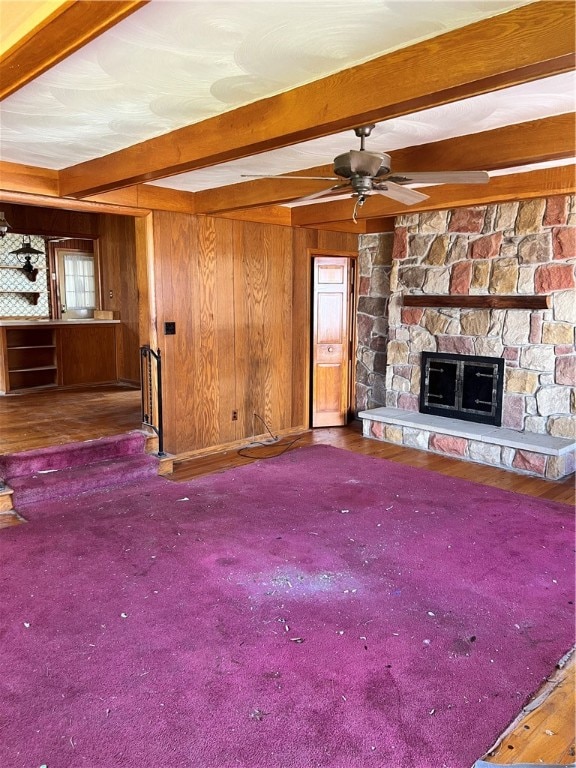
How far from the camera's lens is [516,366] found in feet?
18.3

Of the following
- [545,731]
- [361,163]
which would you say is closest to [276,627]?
[545,731]

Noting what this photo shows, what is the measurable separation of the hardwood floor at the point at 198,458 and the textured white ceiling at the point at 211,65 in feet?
8.69

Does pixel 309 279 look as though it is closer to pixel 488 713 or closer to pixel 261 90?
pixel 261 90

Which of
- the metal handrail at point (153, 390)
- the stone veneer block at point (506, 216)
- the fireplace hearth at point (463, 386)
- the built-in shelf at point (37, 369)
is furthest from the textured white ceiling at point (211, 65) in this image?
the built-in shelf at point (37, 369)

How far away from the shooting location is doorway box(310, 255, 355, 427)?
271 inches

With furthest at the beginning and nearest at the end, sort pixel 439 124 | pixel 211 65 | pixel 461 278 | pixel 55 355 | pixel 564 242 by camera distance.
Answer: pixel 55 355 → pixel 461 278 → pixel 564 242 → pixel 439 124 → pixel 211 65

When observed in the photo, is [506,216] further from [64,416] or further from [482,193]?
[64,416]

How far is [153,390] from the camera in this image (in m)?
5.41

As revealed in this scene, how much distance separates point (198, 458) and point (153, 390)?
2.79 feet

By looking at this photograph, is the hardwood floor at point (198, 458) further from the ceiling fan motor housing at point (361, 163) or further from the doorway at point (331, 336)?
the ceiling fan motor housing at point (361, 163)

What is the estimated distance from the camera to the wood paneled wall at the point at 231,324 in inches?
215

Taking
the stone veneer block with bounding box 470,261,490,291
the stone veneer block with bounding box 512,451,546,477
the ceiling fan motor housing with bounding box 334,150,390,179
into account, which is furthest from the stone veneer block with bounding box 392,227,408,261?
the ceiling fan motor housing with bounding box 334,150,390,179

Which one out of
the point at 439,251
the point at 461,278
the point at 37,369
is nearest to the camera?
the point at 461,278

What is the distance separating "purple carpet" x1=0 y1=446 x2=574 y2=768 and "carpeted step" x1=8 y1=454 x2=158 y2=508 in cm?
15
